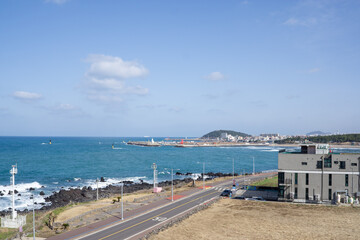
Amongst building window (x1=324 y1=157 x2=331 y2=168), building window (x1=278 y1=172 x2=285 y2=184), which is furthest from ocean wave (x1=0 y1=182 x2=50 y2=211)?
building window (x1=324 y1=157 x2=331 y2=168)

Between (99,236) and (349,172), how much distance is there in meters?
52.3

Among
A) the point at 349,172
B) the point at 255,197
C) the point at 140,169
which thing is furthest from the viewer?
the point at 140,169

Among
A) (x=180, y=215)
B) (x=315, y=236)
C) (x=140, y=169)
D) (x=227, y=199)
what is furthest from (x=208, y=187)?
(x=140, y=169)

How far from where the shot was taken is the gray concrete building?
63938mm

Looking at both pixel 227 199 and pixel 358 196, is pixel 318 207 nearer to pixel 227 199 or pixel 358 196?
pixel 358 196

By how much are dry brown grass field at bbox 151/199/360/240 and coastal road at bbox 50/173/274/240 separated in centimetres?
380

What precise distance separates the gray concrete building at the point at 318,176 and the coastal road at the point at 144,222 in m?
17.6

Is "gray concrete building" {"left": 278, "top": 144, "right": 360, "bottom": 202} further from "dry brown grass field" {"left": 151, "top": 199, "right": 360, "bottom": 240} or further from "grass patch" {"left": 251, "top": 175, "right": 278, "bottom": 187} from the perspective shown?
"grass patch" {"left": 251, "top": 175, "right": 278, "bottom": 187}

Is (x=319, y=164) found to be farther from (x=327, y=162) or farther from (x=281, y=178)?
(x=281, y=178)

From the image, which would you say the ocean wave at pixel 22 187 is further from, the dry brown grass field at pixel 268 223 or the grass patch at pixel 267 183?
the grass patch at pixel 267 183

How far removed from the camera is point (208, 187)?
285 feet

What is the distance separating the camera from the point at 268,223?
1897 inches

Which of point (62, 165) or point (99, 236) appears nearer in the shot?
point (99, 236)

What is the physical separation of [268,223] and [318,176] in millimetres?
24035
